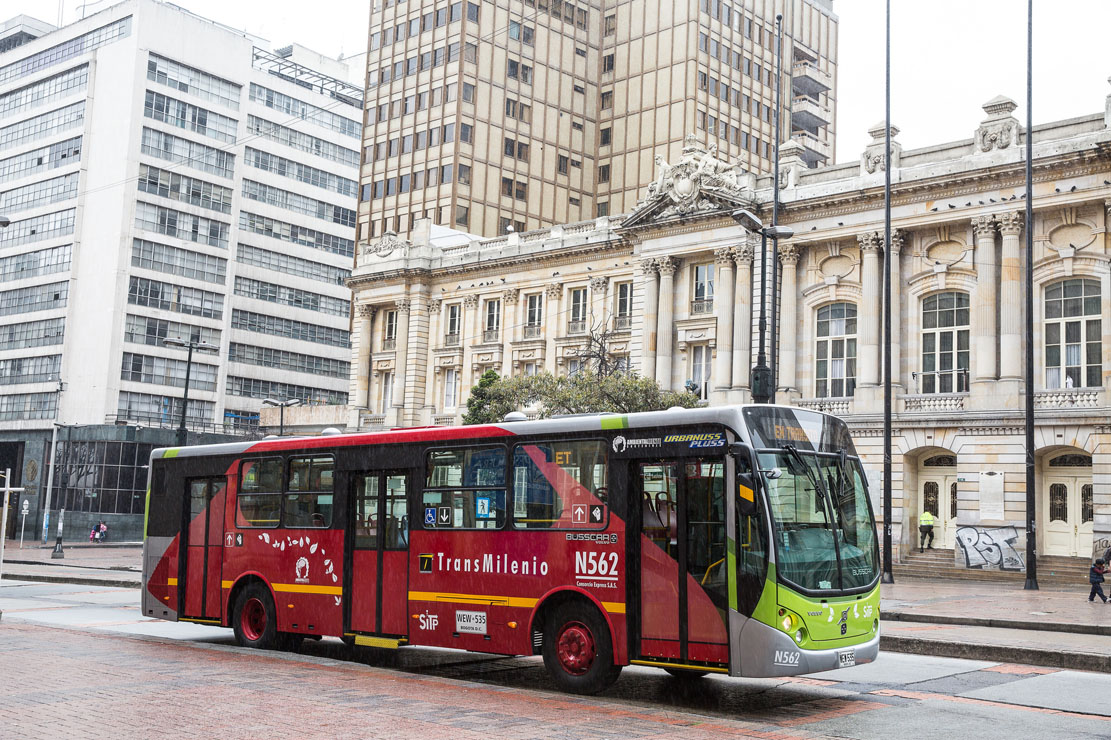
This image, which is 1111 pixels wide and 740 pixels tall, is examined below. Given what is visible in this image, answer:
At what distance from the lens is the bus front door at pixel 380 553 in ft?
48.8

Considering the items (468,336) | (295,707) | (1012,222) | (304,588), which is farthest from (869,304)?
(295,707)

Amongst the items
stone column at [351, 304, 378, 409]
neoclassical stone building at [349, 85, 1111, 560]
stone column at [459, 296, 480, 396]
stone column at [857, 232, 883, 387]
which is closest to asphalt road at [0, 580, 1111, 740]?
neoclassical stone building at [349, 85, 1111, 560]

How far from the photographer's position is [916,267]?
A: 42.1m

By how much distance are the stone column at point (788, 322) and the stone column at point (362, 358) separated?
2592 centimetres

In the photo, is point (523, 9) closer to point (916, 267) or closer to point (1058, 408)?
point (916, 267)

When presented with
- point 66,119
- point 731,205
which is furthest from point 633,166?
point 66,119

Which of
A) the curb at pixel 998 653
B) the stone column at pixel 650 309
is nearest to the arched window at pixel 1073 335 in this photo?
the stone column at pixel 650 309

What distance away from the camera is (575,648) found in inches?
508

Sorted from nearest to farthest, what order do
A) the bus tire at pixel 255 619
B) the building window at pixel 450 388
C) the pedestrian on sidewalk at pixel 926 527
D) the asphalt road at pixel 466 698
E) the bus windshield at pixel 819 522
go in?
the asphalt road at pixel 466 698
the bus windshield at pixel 819 522
the bus tire at pixel 255 619
the pedestrian on sidewalk at pixel 926 527
the building window at pixel 450 388

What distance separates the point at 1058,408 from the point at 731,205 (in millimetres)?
15060

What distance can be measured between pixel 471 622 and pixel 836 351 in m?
32.8

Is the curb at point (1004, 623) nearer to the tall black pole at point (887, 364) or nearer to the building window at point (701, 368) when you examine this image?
the tall black pole at point (887, 364)

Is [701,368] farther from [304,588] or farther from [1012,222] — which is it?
[304,588]

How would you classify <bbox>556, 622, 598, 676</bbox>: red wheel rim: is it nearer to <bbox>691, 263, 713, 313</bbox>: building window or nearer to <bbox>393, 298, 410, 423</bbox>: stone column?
<bbox>691, 263, 713, 313</bbox>: building window
